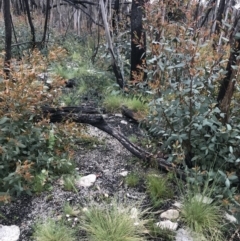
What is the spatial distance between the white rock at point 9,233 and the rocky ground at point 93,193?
3 centimetres

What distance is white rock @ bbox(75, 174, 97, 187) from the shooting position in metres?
2.76

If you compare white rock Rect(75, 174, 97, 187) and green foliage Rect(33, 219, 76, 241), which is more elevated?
green foliage Rect(33, 219, 76, 241)

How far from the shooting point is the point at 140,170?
2992 mm

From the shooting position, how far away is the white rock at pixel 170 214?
237 cm

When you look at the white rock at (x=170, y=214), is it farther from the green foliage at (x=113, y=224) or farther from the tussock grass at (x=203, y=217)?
the green foliage at (x=113, y=224)

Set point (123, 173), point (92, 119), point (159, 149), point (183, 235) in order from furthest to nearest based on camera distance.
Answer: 1. point (92, 119)
2. point (159, 149)
3. point (123, 173)
4. point (183, 235)

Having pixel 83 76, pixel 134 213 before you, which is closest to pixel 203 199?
pixel 134 213

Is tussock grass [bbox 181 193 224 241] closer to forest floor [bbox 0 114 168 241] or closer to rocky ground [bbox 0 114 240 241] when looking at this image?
rocky ground [bbox 0 114 240 241]

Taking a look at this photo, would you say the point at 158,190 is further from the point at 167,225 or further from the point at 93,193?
the point at 93,193

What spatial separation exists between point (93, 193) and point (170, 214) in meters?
0.66

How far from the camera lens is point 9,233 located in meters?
2.21

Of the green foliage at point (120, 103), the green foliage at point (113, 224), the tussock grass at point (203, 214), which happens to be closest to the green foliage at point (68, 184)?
the green foliage at point (113, 224)

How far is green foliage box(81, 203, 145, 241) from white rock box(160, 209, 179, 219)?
0.19 meters

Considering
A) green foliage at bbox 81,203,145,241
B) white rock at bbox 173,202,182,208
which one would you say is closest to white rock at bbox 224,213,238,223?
white rock at bbox 173,202,182,208
